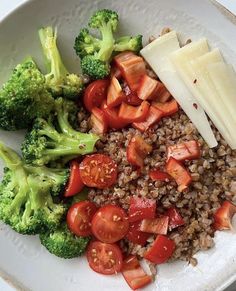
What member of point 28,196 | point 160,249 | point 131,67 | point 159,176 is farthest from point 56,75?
point 160,249

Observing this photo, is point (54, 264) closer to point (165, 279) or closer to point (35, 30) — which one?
point (165, 279)

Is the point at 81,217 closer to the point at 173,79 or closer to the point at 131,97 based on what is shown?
the point at 131,97

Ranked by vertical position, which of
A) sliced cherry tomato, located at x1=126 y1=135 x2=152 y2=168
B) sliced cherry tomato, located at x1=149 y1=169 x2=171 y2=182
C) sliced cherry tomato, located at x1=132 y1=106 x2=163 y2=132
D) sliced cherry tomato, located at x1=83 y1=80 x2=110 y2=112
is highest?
sliced cherry tomato, located at x1=83 y1=80 x2=110 y2=112

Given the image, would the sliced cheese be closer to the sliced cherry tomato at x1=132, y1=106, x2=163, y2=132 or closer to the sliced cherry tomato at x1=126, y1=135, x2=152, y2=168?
the sliced cherry tomato at x1=132, y1=106, x2=163, y2=132

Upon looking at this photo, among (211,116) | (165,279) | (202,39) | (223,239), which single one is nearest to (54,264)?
(165,279)

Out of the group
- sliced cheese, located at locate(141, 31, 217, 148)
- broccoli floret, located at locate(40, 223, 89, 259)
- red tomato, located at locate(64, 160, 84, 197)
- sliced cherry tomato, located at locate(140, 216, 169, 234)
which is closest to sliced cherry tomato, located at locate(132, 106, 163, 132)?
sliced cheese, located at locate(141, 31, 217, 148)
